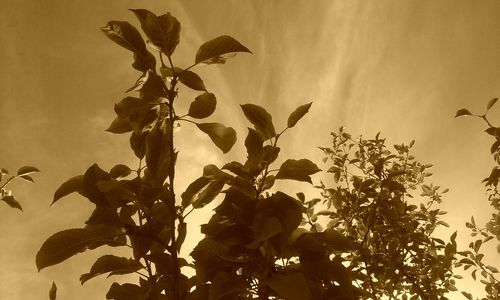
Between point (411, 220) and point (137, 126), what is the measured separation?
13.3ft

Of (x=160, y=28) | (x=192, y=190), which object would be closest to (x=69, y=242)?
(x=192, y=190)

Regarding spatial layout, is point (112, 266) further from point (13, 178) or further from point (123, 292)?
point (13, 178)

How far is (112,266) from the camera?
173 centimetres

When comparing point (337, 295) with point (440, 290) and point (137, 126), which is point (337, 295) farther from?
point (440, 290)

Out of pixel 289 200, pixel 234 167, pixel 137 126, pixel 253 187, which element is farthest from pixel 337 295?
pixel 137 126

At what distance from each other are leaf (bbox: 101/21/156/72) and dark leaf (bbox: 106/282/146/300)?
1041 mm

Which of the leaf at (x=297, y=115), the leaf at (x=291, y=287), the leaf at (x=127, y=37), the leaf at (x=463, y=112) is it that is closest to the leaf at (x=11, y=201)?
the leaf at (x=127, y=37)

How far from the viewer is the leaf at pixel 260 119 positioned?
179cm

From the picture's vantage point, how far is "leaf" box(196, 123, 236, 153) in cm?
179

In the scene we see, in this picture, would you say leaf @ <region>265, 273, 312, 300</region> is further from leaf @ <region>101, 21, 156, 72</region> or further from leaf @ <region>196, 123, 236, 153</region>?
leaf @ <region>101, 21, 156, 72</region>

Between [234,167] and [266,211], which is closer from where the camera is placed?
[266,211]

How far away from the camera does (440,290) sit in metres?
4.64

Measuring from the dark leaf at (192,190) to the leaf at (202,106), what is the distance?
309 millimetres

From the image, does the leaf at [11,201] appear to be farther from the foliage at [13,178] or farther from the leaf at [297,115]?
the leaf at [297,115]
